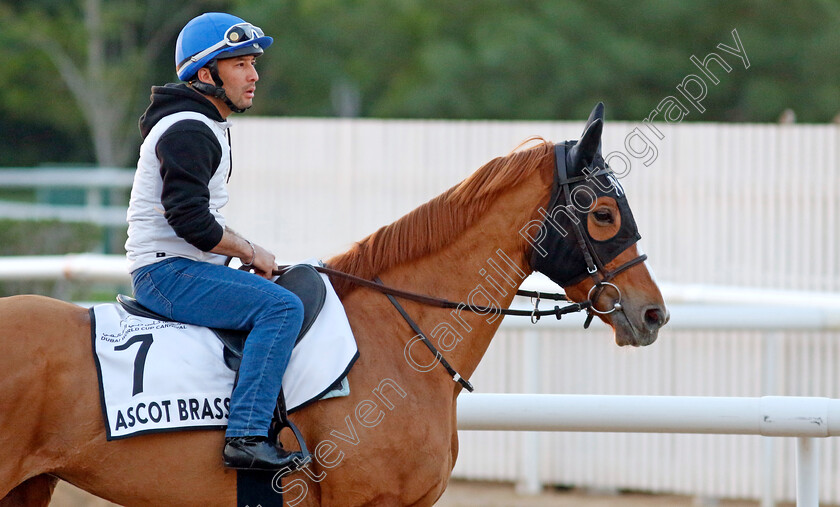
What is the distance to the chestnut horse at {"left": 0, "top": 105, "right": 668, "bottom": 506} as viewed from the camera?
129 inches

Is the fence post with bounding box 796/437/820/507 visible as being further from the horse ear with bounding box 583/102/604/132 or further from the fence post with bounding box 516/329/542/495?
the fence post with bounding box 516/329/542/495

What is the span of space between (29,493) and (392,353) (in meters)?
1.40

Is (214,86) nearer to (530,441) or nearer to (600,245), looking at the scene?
(600,245)

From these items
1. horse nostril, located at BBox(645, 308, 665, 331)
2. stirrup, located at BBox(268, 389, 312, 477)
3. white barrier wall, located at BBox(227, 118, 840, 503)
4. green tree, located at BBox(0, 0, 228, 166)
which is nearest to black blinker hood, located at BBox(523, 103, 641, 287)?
horse nostril, located at BBox(645, 308, 665, 331)

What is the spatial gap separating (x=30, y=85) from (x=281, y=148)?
24.4 m

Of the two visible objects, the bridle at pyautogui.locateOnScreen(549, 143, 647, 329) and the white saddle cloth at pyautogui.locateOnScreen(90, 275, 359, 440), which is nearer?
the white saddle cloth at pyautogui.locateOnScreen(90, 275, 359, 440)

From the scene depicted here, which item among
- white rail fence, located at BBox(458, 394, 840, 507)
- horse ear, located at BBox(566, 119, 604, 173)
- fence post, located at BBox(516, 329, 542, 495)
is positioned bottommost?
fence post, located at BBox(516, 329, 542, 495)

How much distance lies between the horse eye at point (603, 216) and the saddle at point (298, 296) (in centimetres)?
103

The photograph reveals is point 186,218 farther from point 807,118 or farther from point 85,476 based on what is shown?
point 807,118

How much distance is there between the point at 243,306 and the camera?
3.39m

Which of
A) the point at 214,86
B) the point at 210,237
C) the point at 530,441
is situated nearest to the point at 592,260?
the point at 210,237

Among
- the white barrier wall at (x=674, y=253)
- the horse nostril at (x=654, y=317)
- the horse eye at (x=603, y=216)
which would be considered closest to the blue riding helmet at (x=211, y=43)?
the horse eye at (x=603, y=216)

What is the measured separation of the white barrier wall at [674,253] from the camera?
6867mm

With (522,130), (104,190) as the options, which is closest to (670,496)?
(522,130)
